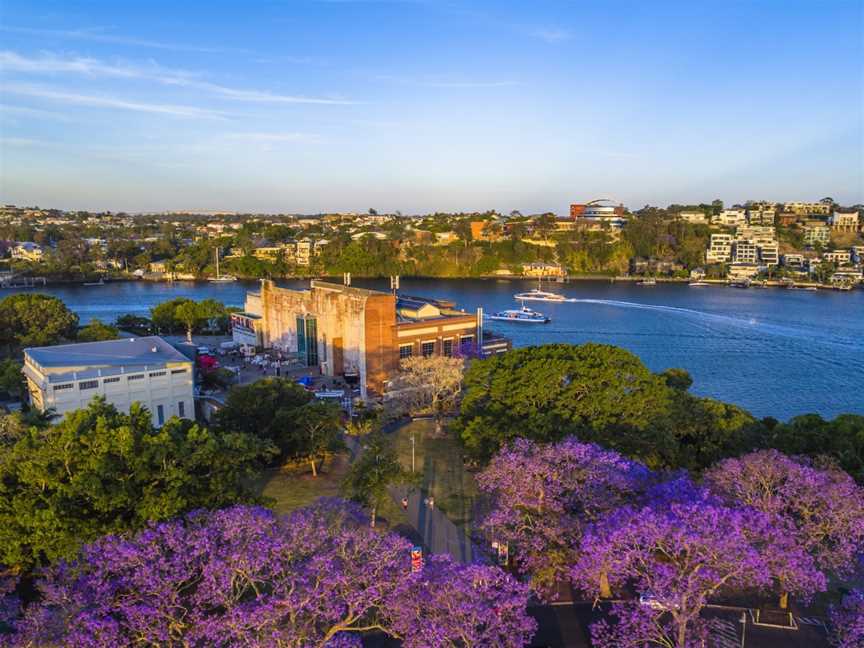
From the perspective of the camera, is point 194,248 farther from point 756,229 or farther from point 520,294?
point 756,229

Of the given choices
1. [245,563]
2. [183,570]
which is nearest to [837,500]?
[245,563]

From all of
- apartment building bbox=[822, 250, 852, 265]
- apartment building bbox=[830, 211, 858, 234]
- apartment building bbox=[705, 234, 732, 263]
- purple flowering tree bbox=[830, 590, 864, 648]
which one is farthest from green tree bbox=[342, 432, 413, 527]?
apartment building bbox=[830, 211, 858, 234]

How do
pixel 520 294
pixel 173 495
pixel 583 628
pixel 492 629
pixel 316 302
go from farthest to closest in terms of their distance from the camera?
pixel 520 294 → pixel 316 302 → pixel 173 495 → pixel 583 628 → pixel 492 629

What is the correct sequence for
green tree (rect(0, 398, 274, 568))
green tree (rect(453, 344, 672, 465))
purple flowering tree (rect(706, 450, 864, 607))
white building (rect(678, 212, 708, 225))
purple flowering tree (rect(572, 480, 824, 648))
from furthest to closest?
white building (rect(678, 212, 708, 225))
green tree (rect(453, 344, 672, 465))
green tree (rect(0, 398, 274, 568))
purple flowering tree (rect(706, 450, 864, 607))
purple flowering tree (rect(572, 480, 824, 648))

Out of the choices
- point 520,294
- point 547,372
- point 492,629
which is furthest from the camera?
point 520,294

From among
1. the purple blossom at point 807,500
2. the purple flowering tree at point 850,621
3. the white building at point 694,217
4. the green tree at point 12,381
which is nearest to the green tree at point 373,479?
the purple blossom at point 807,500

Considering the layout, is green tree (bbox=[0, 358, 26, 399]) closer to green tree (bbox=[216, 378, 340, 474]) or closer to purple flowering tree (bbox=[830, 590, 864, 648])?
green tree (bbox=[216, 378, 340, 474])
